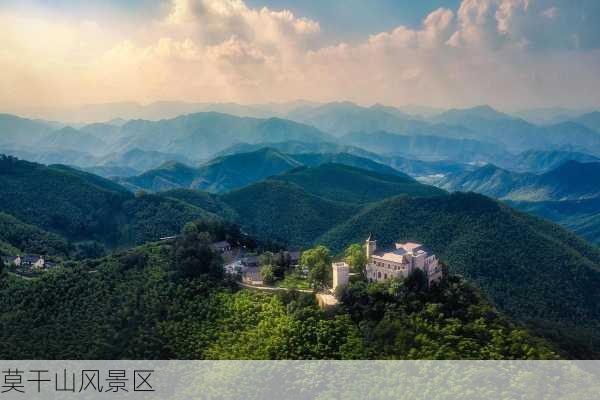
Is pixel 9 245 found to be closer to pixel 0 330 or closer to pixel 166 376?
pixel 0 330

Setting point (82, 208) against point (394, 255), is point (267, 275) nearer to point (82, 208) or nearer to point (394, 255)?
point (394, 255)

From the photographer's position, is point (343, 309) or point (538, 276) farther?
point (538, 276)

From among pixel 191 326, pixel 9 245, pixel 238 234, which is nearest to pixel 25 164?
pixel 9 245

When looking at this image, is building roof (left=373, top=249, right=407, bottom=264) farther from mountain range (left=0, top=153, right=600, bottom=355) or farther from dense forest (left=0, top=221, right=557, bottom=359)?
mountain range (left=0, top=153, right=600, bottom=355)

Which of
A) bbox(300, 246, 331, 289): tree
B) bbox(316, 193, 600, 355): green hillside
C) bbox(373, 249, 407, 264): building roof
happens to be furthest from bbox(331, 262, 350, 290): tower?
bbox(316, 193, 600, 355): green hillside

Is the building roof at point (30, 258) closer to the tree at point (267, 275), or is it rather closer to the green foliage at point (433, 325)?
the tree at point (267, 275)

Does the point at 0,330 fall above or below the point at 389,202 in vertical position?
below

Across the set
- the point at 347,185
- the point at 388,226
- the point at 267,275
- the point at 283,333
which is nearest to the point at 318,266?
the point at 267,275
